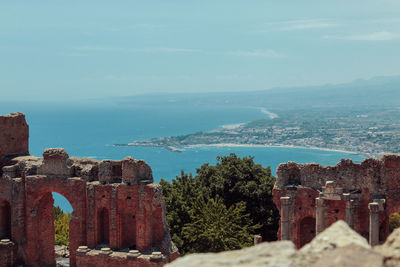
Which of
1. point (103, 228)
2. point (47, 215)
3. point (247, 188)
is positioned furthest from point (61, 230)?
point (247, 188)

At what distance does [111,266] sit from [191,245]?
695 cm

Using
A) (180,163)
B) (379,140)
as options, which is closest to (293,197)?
(180,163)

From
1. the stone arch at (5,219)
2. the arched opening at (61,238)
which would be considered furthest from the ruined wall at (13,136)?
the arched opening at (61,238)

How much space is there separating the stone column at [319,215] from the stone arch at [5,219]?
54.9ft

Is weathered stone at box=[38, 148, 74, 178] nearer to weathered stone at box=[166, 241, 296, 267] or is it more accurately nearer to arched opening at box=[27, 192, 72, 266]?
arched opening at box=[27, 192, 72, 266]

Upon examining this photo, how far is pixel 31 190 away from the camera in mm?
29016

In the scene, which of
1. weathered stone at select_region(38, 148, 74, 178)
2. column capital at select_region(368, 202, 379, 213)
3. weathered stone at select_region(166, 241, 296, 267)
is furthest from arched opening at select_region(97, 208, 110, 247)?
weathered stone at select_region(166, 241, 296, 267)

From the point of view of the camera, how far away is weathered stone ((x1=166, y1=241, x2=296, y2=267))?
7.04 meters

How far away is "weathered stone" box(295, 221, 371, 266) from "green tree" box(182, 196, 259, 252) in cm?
2295

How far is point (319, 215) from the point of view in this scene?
24.6 metres

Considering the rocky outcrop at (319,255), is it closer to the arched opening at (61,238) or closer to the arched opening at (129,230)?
the arched opening at (129,230)

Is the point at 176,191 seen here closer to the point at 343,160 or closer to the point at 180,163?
the point at 343,160

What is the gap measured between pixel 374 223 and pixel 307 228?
4657mm

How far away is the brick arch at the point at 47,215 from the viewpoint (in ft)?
93.2
